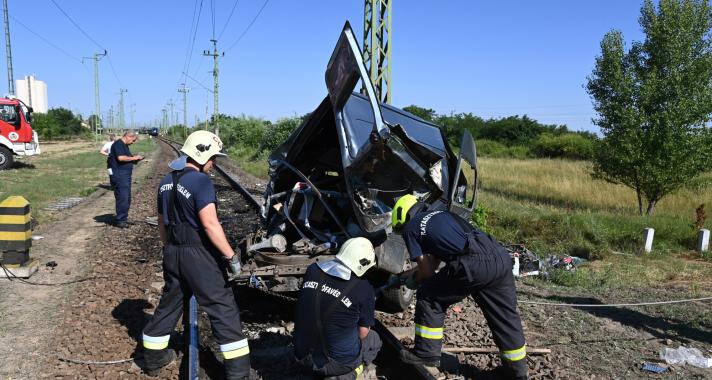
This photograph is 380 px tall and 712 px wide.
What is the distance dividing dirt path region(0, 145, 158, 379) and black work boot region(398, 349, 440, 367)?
2822mm

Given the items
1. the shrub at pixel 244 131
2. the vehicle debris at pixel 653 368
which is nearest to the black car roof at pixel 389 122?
the vehicle debris at pixel 653 368

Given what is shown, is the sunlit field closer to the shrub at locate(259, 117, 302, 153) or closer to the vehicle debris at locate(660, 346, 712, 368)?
the vehicle debris at locate(660, 346, 712, 368)

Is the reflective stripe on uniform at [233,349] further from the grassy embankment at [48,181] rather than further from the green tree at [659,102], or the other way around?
the green tree at [659,102]

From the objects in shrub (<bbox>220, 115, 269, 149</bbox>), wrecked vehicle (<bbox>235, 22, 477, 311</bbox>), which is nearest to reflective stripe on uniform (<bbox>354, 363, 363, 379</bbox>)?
wrecked vehicle (<bbox>235, 22, 477, 311</bbox>)

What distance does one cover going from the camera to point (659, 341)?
513 cm

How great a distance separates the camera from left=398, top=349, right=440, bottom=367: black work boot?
4.11 m

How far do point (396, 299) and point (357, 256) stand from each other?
2183 mm

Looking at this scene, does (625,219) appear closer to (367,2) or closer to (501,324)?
(501,324)

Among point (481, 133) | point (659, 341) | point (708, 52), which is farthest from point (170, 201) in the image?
point (481, 133)

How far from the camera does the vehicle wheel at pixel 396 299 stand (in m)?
5.41

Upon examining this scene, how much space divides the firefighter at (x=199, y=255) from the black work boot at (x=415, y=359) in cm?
120

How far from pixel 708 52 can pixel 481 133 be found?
3787cm

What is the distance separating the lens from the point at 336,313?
343cm

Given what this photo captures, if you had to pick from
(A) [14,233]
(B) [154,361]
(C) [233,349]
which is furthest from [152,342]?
(A) [14,233]
